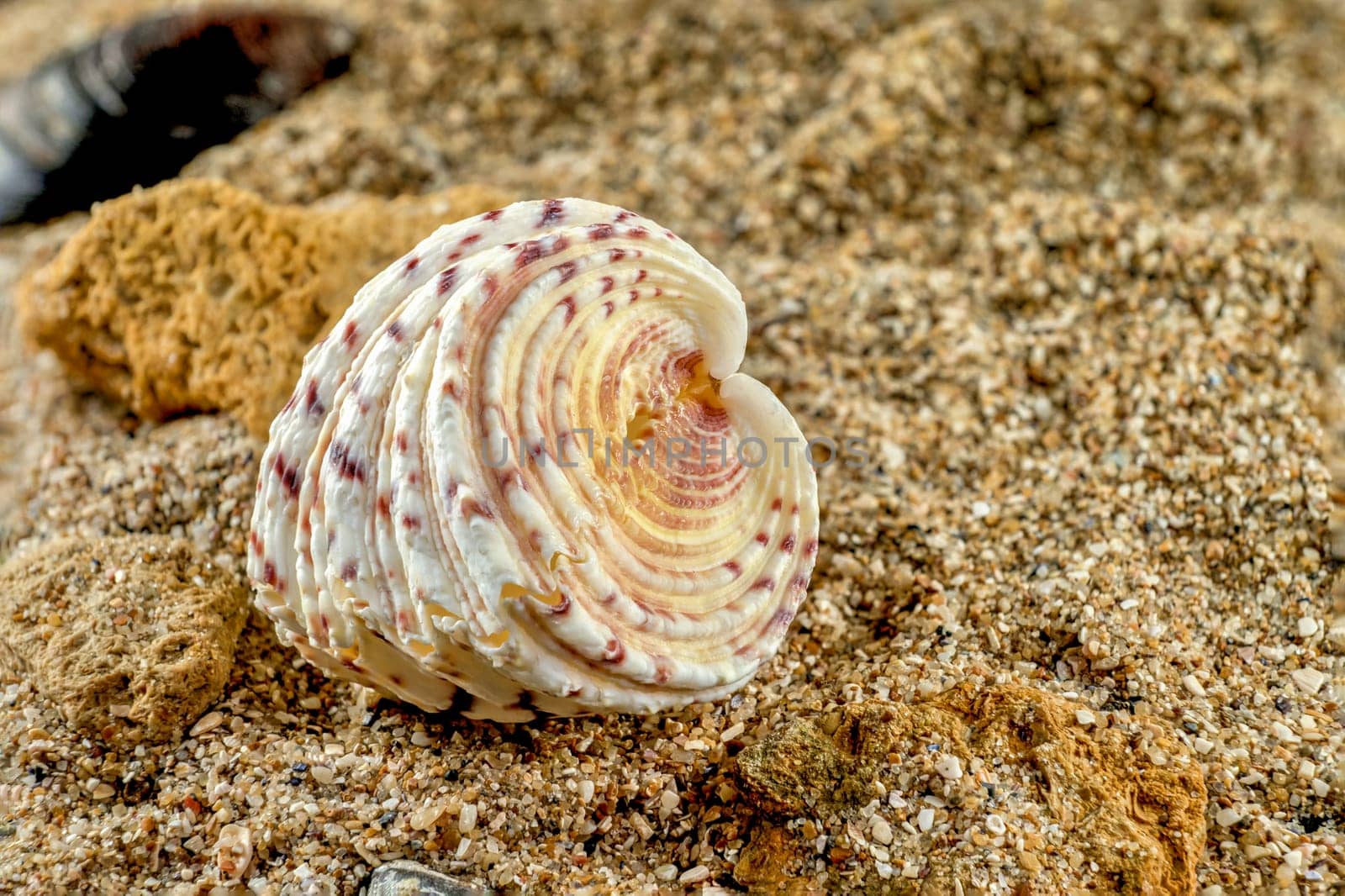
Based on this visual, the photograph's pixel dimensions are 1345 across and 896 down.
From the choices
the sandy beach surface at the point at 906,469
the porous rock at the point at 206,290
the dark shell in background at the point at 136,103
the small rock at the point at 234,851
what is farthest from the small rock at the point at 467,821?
the dark shell in background at the point at 136,103

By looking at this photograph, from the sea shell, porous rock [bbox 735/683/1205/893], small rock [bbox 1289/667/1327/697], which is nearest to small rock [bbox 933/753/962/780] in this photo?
porous rock [bbox 735/683/1205/893]

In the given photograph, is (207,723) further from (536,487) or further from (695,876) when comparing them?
(695,876)

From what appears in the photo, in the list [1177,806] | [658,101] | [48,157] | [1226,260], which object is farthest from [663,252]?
[48,157]

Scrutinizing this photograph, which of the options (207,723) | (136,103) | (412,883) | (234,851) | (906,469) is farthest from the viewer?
(136,103)

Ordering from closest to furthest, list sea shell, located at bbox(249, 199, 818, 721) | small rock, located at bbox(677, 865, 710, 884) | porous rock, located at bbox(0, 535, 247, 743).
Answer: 1. sea shell, located at bbox(249, 199, 818, 721)
2. small rock, located at bbox(677, 865, 710, 884)
3. porous rock, located at bbox(0, 535, 247, 743)

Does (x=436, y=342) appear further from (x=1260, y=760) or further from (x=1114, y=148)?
(x=1114, y=148)

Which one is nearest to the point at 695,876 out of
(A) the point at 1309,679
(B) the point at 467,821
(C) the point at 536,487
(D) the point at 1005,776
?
(B) the point at 467,821

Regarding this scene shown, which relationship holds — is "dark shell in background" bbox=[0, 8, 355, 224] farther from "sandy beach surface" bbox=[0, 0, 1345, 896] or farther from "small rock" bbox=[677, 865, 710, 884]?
"small rock" bbox=[677, 865, 710, 884]
